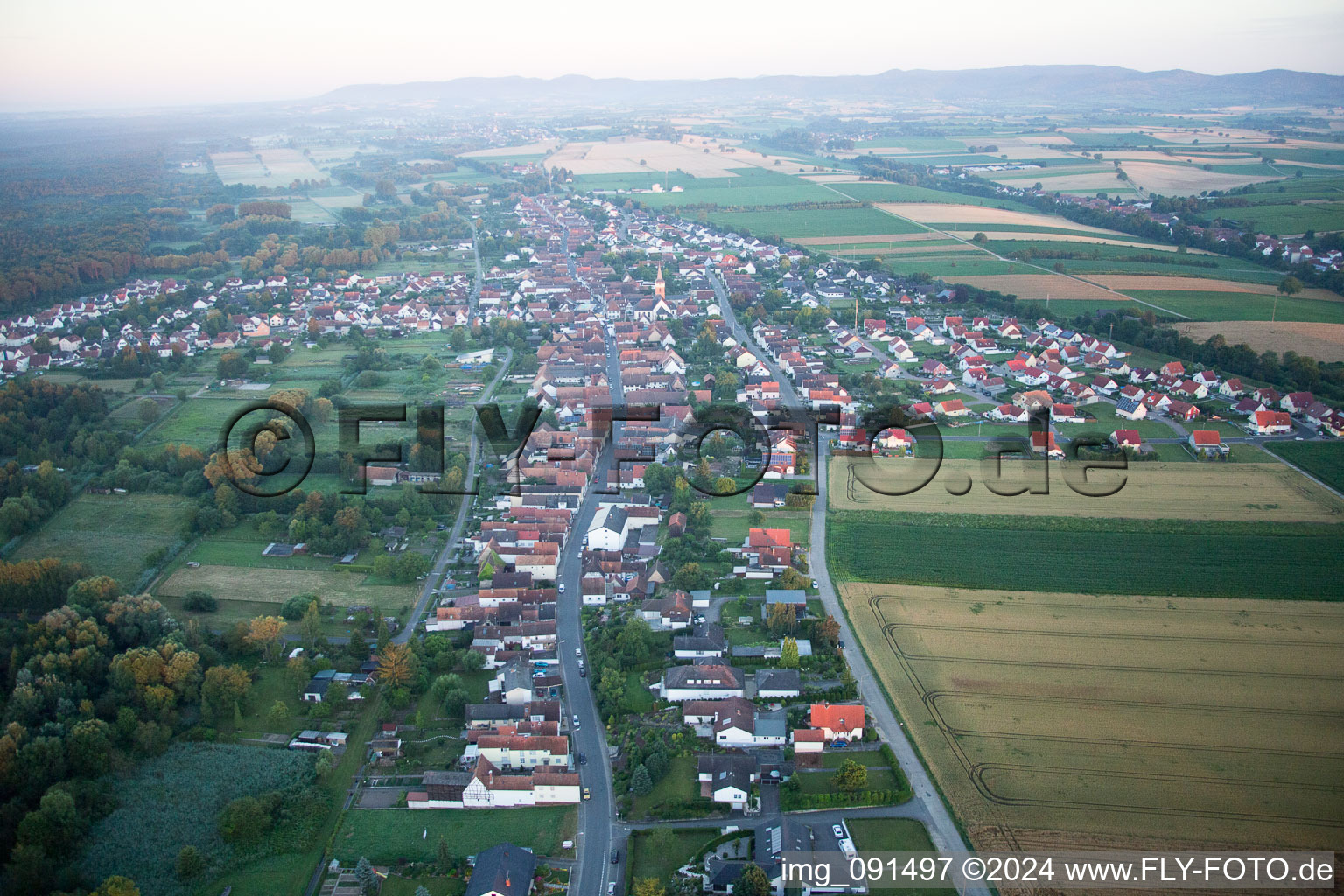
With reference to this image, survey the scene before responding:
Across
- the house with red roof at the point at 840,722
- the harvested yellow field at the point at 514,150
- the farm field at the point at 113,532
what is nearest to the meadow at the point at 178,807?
the farm field at the point at 113,532

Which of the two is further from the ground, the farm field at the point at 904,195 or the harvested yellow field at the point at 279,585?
the farm field at the point at 904,195

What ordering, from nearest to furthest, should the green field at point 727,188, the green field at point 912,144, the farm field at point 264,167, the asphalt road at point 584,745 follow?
the asphalt road at point 584,745 → the green field at point 727,188 → the farm field at point 264,167 → the green field at point 912,144

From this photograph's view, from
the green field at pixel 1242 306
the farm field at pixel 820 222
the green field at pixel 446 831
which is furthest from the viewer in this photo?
the farm field at pixel 820 222

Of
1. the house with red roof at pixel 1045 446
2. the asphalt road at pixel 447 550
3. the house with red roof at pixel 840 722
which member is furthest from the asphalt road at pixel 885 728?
the asphalt road at pixel 447 550

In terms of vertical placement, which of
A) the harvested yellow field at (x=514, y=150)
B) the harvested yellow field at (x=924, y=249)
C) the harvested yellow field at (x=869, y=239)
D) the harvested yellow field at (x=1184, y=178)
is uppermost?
the harvested yellow field at (x=514, y=150)

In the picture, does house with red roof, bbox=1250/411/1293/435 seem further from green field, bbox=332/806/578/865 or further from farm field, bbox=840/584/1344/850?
green field, bbox=332/806/578/865

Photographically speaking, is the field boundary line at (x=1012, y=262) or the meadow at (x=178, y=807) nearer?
the meadow at (x=178, y=807)

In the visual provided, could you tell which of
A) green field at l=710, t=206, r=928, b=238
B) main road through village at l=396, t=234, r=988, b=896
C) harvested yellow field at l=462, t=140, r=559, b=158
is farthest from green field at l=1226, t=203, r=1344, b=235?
harvested yellow field at l=462, t=140, r=559, b=158

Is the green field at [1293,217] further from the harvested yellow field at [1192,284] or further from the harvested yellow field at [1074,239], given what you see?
the harvested yellow field at [1192,284]
